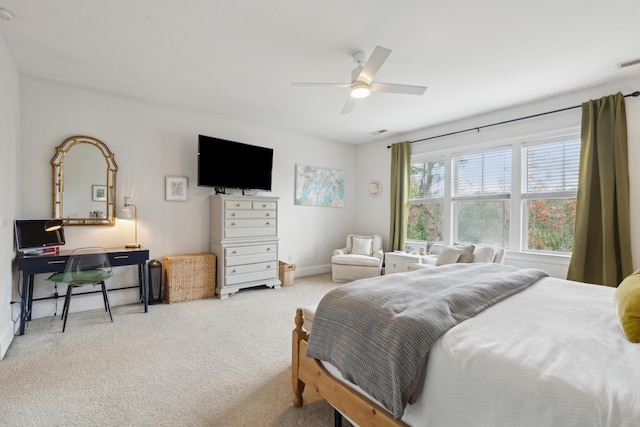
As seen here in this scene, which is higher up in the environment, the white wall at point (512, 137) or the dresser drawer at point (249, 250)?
the white wall at point (512, 137)

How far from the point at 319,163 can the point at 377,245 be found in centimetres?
189

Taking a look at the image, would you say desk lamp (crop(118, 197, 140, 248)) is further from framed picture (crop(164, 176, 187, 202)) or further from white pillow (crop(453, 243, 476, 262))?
white pillow (crop(453, 243, 476, 262))

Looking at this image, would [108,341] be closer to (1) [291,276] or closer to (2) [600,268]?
(1) [291,276]

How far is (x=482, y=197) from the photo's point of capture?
14.7 ft

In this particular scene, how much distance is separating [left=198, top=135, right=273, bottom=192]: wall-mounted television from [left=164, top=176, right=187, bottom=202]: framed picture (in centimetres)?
30

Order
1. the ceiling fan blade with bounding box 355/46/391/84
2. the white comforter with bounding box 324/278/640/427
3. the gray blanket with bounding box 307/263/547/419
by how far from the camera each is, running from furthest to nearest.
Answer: the ceiling fan blade with bounding box 355/46/391/84, the gray blanket with bounding box 307/263/547/419, the white comforter with bounding box 324/278/640/427

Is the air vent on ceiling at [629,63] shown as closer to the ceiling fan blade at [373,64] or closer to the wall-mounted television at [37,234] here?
the ceiling fan blade at [373,64]

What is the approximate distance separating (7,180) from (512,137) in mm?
5608

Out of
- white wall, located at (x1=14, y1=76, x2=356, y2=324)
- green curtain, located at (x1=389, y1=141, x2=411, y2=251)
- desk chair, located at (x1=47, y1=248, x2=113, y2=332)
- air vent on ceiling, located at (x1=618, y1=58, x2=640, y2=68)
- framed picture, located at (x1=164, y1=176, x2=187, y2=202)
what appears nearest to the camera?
air vent on ceiling, located at (x1=618, y1=58, x2=640, y2=68)

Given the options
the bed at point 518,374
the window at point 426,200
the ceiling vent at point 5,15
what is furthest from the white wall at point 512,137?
the ceiling vent at point 5,15

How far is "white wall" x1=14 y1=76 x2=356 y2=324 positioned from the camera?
10.8 ft

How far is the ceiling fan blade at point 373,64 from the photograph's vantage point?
2185 millimetres

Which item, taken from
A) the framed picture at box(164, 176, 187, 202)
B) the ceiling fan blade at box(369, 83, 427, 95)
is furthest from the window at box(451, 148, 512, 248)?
the framed picture at box(164, 176, 187, 202)

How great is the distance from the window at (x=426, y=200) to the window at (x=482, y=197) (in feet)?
0.81
